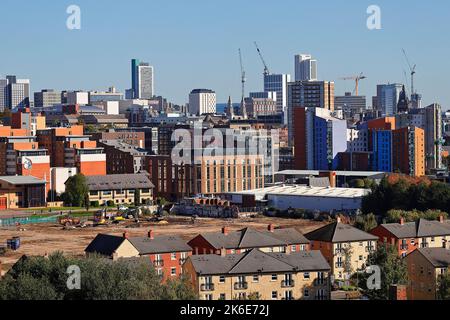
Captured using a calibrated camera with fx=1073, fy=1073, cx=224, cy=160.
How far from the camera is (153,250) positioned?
3067 centimetres

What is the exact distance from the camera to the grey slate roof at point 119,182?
63656 mm

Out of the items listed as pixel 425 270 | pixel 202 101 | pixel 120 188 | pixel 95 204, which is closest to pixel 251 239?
pixel 425 270

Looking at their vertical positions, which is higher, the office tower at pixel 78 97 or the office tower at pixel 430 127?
the office tower at pixel 78 97

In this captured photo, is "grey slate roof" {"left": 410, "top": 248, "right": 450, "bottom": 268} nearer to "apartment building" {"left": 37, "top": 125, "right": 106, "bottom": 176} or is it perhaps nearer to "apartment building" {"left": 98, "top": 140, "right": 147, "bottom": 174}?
"apartment building" {"left": 37, "top": 125, "right": 106, "bottom": 176}

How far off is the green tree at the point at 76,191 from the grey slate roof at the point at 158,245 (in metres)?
30.8

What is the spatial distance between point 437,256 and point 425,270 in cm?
58

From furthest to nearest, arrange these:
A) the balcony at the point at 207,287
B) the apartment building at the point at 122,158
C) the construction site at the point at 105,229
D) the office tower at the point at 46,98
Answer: the office tower at the point at 46,98 → the apartment building at the point at 122,158 → the construction site at the point at 105,229 → the balcony at the point at 207,287

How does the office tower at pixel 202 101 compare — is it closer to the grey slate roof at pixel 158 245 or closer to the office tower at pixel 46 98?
the office tower at pixel 46 98

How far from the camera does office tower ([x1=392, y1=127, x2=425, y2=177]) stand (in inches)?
3017

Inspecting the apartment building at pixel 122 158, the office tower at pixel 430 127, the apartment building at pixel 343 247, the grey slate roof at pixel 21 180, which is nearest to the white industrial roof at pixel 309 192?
the grey slate roof at pixel 21 180

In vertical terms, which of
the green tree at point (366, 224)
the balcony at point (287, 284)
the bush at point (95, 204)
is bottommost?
the bush at point (95, 204)

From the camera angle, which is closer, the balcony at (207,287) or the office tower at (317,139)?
the balcony at (207,287)

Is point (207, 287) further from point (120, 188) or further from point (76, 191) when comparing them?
point (120, 188)
